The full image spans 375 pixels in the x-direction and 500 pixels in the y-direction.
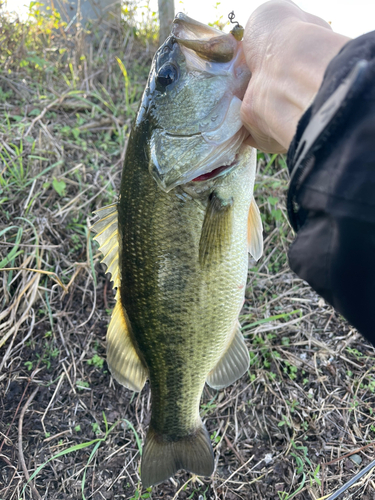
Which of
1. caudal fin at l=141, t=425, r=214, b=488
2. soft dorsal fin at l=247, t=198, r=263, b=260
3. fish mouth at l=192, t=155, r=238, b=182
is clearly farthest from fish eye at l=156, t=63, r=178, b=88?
caudal fin at l=141, t=425, r=214, b=488

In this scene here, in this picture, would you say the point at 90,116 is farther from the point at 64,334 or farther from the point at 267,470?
the point at 267,470

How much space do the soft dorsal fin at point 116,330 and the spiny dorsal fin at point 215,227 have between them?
44 centimetres

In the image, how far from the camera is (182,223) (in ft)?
4.47

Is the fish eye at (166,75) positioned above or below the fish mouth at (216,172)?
above

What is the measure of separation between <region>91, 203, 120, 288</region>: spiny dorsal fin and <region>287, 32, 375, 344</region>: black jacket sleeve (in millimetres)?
898

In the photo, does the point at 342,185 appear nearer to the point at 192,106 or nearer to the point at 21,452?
the point at 192,106

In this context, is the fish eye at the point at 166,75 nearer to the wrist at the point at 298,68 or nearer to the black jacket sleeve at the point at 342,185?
the wrist at the point at 298,68

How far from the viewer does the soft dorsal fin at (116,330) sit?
5.05 feet

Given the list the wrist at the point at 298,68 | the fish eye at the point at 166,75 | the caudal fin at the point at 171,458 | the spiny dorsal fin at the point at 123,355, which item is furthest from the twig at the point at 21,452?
the wrist at the point at 298,68

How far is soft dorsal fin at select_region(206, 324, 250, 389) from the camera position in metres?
1.67

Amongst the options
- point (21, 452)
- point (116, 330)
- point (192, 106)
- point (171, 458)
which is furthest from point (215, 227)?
point (21, 452)

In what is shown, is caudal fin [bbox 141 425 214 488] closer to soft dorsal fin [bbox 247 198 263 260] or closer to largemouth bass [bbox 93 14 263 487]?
largemouth bass [bbox 93 14 263 487]

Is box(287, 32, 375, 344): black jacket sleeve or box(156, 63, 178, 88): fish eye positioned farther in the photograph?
box(156, 63, 178, 88): fish eye

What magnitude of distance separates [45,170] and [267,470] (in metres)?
2.69
